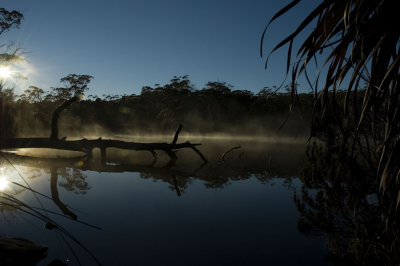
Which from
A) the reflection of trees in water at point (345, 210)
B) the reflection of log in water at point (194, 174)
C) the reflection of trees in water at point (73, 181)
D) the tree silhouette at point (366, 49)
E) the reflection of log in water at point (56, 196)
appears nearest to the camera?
the tree silhouette at point (366, 49)

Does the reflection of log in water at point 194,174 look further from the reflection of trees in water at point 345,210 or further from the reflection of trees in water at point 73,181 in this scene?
the reflection of trees in water at point 345,210

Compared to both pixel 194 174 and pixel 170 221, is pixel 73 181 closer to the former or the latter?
pixel 194 174

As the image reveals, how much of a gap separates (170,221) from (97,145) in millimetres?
9913

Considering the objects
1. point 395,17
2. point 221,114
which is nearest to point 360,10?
point 395,17

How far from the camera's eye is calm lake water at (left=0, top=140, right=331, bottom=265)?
3525mm

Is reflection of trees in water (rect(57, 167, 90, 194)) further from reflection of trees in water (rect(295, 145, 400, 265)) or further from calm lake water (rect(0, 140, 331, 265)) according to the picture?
reflection of trees in water (rect(295, 145, 400, 265))

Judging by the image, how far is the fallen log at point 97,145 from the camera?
13.7 meters

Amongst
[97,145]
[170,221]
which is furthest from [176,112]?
[170,221]

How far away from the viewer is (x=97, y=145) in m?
13.6

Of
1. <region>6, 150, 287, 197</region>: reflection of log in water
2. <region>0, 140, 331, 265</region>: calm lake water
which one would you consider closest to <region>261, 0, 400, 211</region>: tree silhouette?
<region>0, 140, 331, 265</region>: calm lake water

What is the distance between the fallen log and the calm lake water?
→ 4610mm

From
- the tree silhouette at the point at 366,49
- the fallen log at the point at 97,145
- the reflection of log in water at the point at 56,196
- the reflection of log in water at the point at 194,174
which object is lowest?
the reflection of log in water at the point at 194,174

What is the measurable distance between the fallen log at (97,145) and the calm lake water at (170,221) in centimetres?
461

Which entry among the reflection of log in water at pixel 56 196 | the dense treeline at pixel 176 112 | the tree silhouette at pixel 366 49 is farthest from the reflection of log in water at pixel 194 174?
the dense treeline at pixel 176 112
